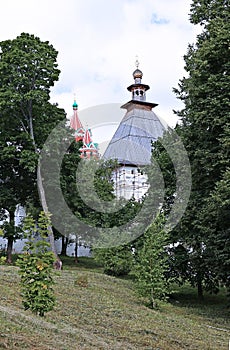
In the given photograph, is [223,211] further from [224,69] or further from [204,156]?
[224,69]

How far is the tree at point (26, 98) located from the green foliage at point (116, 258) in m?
3.24

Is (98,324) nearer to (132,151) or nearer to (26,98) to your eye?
(26,98)

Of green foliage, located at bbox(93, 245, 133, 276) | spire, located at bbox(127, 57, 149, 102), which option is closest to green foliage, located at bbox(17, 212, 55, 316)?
green foliage, located at bbox(93, 245, 133, 276)

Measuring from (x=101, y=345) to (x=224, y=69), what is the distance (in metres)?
11.2

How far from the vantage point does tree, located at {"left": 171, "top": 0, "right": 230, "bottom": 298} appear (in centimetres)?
1541

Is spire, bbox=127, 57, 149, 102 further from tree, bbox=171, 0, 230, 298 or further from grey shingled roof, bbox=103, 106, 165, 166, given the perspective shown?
tree, bbox=171, 0, 230, 298

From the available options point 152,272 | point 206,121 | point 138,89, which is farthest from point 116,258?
point 138,89

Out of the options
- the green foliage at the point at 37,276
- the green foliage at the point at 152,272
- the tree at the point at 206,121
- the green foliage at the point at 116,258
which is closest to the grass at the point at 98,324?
the green foliage at the point at 37,276

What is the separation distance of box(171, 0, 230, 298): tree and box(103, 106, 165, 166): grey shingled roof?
2545cm

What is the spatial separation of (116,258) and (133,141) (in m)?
22.7

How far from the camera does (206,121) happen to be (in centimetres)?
1564

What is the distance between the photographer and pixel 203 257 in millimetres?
17438

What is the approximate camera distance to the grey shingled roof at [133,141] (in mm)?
45438

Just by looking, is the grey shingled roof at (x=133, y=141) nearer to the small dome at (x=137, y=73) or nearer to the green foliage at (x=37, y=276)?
the small dome at (x=137, y=73)
